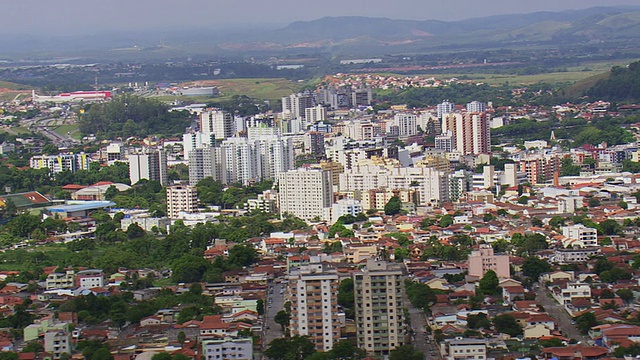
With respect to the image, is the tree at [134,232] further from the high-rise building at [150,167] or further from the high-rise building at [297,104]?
the high-rise building at [297,104]

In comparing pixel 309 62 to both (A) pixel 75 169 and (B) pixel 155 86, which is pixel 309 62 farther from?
(A) pixel 75 169

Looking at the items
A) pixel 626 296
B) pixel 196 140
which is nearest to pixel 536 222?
pixel 626 296

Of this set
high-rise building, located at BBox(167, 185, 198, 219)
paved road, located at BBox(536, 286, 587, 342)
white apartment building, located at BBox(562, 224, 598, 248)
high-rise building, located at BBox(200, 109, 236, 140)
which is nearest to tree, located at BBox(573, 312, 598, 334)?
paved road, located at BBox(536, 286, 587, 342)

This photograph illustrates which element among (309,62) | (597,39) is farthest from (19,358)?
(597,39)

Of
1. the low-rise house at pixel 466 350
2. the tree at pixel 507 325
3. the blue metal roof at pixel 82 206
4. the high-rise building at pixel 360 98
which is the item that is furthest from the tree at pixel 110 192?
the high-rise building at pixel 360 98

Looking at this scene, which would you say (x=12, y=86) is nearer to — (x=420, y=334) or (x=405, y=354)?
(x=420, y=334)
